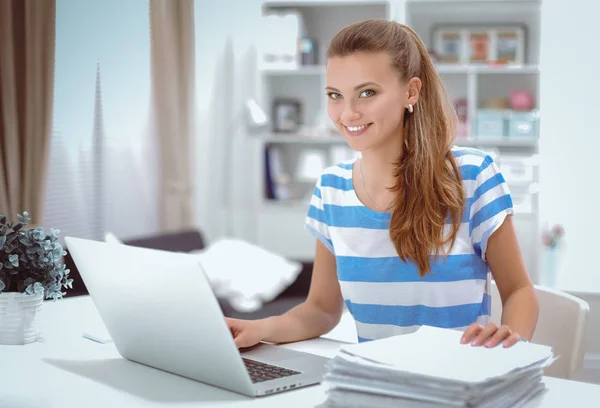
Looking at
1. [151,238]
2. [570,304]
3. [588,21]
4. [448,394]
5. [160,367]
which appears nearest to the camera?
[448,394]

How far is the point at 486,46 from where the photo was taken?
4.77 m

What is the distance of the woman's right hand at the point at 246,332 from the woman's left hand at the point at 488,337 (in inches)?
17.0

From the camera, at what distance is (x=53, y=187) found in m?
3.42

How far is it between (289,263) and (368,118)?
251cm

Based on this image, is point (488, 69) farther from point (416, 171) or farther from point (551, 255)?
point (416, 171)

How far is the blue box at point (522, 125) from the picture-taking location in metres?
4.60

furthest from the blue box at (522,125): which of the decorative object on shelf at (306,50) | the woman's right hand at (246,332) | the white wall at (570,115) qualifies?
the woman's right hand at (246,332)

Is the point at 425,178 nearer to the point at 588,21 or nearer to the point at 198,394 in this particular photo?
the point at 198,394

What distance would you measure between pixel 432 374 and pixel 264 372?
365 millimetres

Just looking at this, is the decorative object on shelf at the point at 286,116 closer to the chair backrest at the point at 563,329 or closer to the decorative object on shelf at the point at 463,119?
the decorative object on shelf at the point at 463,119

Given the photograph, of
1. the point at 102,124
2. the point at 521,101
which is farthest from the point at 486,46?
the point at 102,124

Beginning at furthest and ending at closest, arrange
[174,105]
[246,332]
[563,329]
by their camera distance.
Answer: [174,105]
[563,329]
[246,332]

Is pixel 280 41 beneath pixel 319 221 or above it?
above

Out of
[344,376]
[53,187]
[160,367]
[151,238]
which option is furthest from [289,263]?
[344,376]
